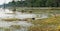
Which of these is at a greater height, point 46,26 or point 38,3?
point 46,26

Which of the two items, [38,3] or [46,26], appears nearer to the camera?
[46,26]

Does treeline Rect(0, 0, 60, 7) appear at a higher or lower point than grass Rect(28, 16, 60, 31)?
lower

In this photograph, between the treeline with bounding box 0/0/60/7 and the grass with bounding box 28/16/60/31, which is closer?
the grass with bounding box 28/16/60/31

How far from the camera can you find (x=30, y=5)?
49.9 feet

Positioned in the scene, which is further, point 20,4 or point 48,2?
point 20,4

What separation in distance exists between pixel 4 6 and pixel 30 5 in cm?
382

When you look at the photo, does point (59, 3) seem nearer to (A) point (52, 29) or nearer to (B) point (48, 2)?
(B) point (48, 2)

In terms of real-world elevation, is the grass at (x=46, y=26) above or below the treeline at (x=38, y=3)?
above

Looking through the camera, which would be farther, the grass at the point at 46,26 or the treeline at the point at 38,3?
the treeline at the point at 38,3

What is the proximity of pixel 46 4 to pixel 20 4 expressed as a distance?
3274 mm

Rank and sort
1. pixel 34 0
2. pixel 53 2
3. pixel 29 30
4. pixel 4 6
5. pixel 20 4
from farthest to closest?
pixel 4 6
pixel 20 4
pixel 34 0
pixel 53 2
pixel 29 30

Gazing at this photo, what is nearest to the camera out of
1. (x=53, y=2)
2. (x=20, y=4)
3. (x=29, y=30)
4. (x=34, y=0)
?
(x=29, y=30)

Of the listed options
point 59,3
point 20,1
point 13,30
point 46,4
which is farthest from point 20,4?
point 13,30

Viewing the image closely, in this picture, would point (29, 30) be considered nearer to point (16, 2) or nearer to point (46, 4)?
point (46, 4)
